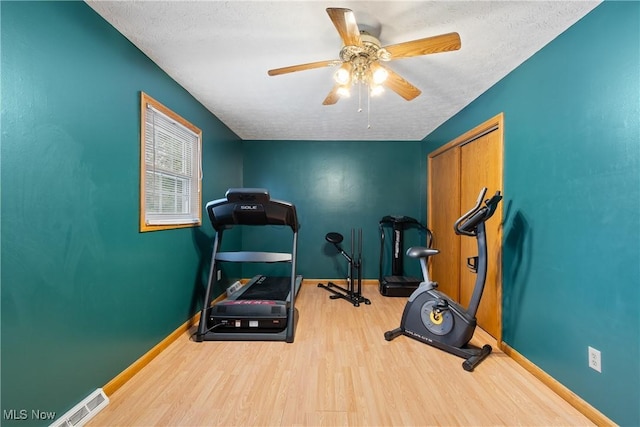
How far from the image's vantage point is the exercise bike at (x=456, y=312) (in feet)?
6.47

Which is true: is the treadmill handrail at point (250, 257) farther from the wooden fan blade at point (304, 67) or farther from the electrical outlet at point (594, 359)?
the electrical outlet at point (594, 359)

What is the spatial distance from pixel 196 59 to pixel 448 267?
3.59 m

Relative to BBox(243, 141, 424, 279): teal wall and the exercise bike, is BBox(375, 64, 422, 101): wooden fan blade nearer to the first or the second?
the exercise bike

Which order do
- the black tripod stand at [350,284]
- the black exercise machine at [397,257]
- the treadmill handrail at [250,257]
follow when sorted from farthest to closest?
the black exercise machine at [397,257], the black tripod stand at [350,284], the treadmill handrail at [250,257]

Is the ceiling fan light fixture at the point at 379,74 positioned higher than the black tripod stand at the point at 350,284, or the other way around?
the ceiling fan light fixture at the point at 379,74

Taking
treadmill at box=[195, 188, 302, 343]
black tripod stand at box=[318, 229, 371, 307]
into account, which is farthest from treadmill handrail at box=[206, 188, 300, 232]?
black tripod stand at box=[318, 229, 371, 307]

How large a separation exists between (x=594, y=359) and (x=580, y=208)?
0.88m

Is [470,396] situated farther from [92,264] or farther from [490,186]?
[92,264]

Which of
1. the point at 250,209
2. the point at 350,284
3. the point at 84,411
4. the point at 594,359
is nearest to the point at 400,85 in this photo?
the point at 250,209

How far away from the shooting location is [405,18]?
149 cm

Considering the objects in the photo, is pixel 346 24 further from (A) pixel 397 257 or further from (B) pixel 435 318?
(A) pixel 397 257

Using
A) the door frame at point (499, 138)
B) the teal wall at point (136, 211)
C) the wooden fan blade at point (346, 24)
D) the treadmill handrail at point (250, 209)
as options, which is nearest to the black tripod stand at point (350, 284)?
the treadmill handrail at point (250, 209)

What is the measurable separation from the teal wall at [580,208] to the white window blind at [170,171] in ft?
9.84

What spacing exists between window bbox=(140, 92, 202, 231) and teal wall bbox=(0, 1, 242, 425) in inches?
3.6
